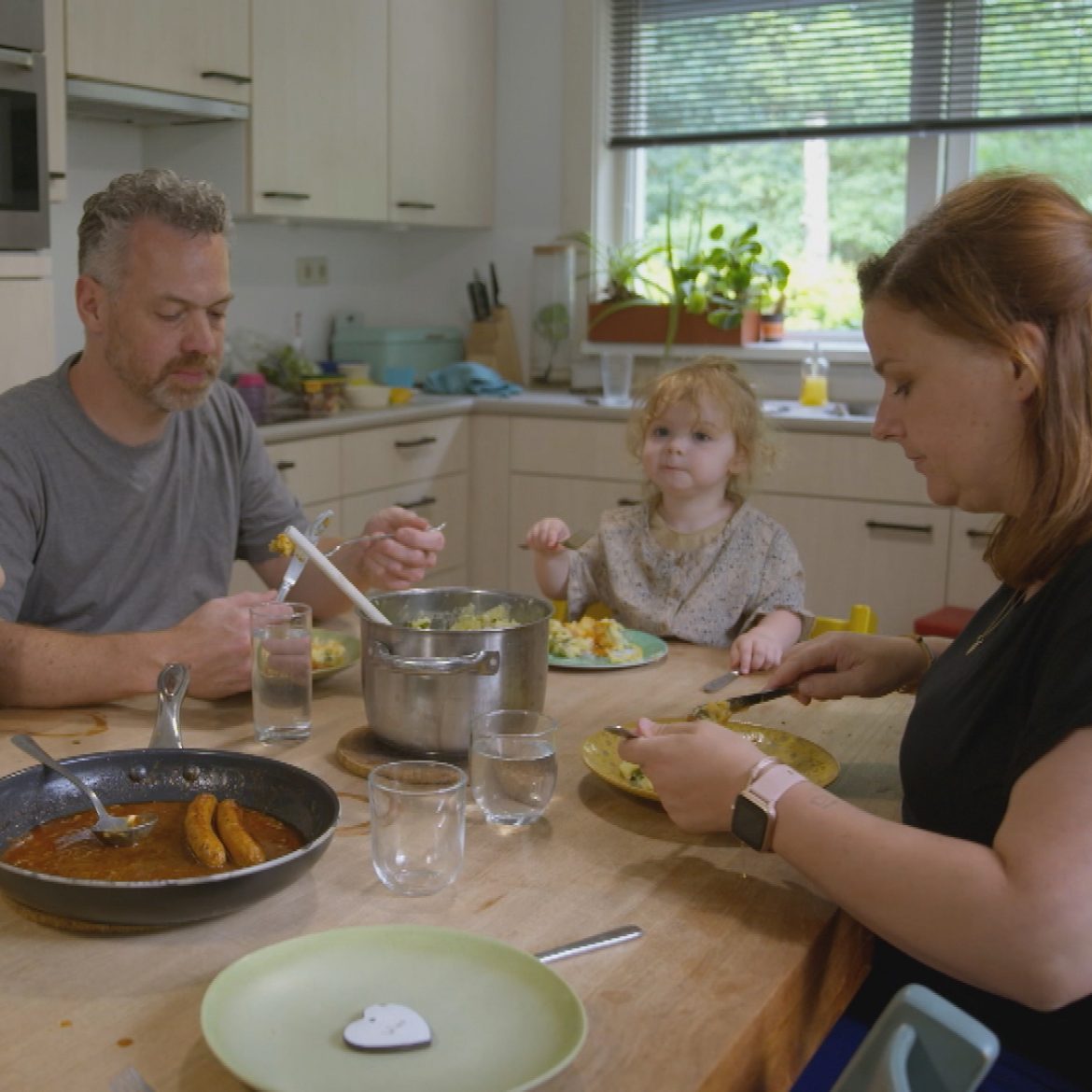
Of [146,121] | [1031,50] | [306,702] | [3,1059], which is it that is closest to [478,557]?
[146,121]

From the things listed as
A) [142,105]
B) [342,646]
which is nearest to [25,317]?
[142,105]

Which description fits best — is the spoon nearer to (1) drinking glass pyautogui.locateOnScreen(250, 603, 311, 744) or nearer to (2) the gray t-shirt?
(1) drinking glass pyautogui.locateOnScreen(250, 603, 311, 744)

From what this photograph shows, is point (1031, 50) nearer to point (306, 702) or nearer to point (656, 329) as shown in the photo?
point (656, 329)

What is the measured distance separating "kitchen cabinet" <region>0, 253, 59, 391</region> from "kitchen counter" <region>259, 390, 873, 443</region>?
694 mm

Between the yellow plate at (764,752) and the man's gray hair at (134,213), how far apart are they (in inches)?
41.8

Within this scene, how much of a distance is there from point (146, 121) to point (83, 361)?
Answer: 195 centimetres

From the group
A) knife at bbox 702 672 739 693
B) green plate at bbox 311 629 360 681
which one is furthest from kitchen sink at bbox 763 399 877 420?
green plate at bbox 311 629 360 681

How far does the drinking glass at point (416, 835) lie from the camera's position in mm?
1174

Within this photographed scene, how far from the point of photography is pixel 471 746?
137 cm

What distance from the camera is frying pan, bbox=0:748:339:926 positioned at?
3.35 ft

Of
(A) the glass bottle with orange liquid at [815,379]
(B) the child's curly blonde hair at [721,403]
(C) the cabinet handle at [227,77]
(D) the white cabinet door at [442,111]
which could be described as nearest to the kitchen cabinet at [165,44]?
(C) the cabinet handle at [227,77]

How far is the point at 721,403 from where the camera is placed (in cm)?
241

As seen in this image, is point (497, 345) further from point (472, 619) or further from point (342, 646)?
point (472, 619)

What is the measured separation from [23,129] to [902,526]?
2383 mm
